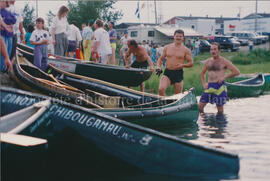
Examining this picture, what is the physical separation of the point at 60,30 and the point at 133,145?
8437 millimetres

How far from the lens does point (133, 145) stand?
5465 mm

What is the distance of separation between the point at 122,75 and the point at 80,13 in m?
35.4

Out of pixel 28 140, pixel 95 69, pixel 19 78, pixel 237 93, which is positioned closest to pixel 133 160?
pixel 28 140

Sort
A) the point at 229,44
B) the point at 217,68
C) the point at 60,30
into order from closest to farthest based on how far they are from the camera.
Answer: the point at 217,68 < the point at 60,30 < the point at 229,44

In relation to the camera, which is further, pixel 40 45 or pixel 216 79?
pixel 40 45

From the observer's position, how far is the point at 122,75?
12586 mm

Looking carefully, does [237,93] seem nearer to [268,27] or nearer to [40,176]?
[40,176]

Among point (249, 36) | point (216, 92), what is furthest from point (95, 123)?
point (249, 36)

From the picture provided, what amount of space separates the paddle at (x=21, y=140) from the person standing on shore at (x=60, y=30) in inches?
346

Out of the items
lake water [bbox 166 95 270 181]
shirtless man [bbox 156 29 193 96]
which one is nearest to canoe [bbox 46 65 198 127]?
lake water [bbox 166 95 270 181]

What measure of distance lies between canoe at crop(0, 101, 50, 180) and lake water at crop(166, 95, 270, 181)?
8.42 ft

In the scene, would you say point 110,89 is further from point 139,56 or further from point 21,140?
point 21,140

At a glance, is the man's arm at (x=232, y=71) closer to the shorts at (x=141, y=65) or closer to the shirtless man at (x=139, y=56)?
the shirtless man at (x=139, y=56)

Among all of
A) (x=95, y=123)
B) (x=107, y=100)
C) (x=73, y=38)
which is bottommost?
(x=107, y=100)
